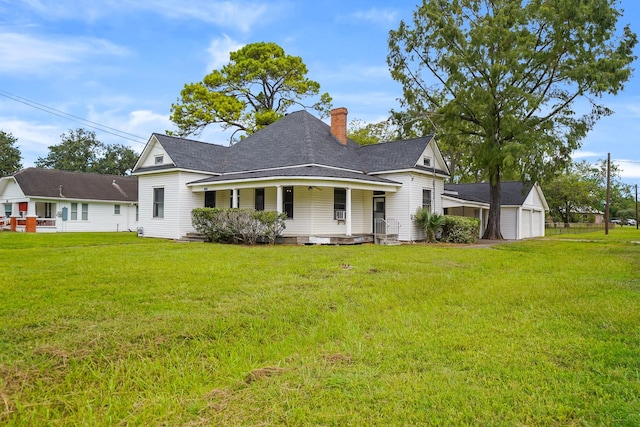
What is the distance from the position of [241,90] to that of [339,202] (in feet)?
66.6

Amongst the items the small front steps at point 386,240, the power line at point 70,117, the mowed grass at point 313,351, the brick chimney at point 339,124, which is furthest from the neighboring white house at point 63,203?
the mowed grass at point 313,351

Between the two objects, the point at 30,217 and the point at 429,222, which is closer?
the point at 429,222

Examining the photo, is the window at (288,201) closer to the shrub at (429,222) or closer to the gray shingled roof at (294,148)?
the gray shingled roof at (294,148)

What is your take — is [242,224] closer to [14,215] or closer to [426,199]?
[426,199]

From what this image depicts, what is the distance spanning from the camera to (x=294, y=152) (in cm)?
1942

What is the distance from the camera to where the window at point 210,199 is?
2050 centimetres

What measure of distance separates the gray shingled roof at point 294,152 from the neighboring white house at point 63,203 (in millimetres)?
11275

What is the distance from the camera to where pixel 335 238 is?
17125mm

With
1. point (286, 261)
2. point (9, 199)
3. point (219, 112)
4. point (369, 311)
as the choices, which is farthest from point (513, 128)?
point (9, 199)

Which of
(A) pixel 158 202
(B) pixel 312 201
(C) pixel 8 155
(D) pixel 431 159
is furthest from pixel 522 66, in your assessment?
(C) pixel 8 155

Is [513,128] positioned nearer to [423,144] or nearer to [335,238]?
[423,144]

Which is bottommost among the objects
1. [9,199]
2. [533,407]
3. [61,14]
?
[533,407]

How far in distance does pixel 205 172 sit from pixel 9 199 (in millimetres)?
19061

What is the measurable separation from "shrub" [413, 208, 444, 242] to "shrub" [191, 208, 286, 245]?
685cm
